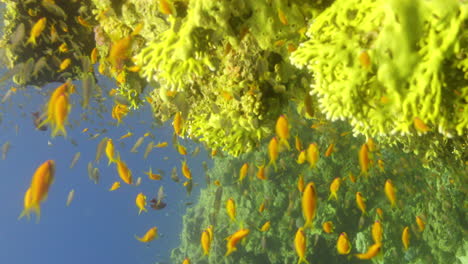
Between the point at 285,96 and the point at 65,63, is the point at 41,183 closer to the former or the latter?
the point at 285,96

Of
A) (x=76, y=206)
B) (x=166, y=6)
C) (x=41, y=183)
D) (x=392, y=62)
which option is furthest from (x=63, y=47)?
(x=76, y=206)

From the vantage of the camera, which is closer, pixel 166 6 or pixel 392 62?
pixel 392 62

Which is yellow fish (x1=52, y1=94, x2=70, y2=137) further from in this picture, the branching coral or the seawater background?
the seawater background

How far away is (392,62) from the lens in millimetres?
1996

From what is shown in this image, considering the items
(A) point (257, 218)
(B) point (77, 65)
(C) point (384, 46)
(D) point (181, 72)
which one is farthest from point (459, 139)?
(A) point (257, 218)

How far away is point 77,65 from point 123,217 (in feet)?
276

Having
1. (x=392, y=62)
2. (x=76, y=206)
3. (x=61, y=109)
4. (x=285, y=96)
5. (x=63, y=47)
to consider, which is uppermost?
(x=76, y=206)

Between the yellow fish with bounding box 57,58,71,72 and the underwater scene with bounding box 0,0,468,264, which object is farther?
the yellow fish with bounding box 57,58,71,72

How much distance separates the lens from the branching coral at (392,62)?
6.21ft

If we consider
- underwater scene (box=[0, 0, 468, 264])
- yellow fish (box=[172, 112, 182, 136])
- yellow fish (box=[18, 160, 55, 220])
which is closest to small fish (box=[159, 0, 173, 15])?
underwater scene (box=[0, 0, 468, 264])

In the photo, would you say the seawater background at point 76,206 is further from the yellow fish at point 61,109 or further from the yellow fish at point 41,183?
the yellow fish at point 41,183

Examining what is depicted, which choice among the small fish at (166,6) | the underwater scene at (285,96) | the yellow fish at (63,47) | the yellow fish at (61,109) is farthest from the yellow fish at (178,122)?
the yellow fish at (63,47)

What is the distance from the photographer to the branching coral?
1892mm

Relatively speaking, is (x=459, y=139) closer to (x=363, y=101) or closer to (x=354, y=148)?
(x=363, y=101)
